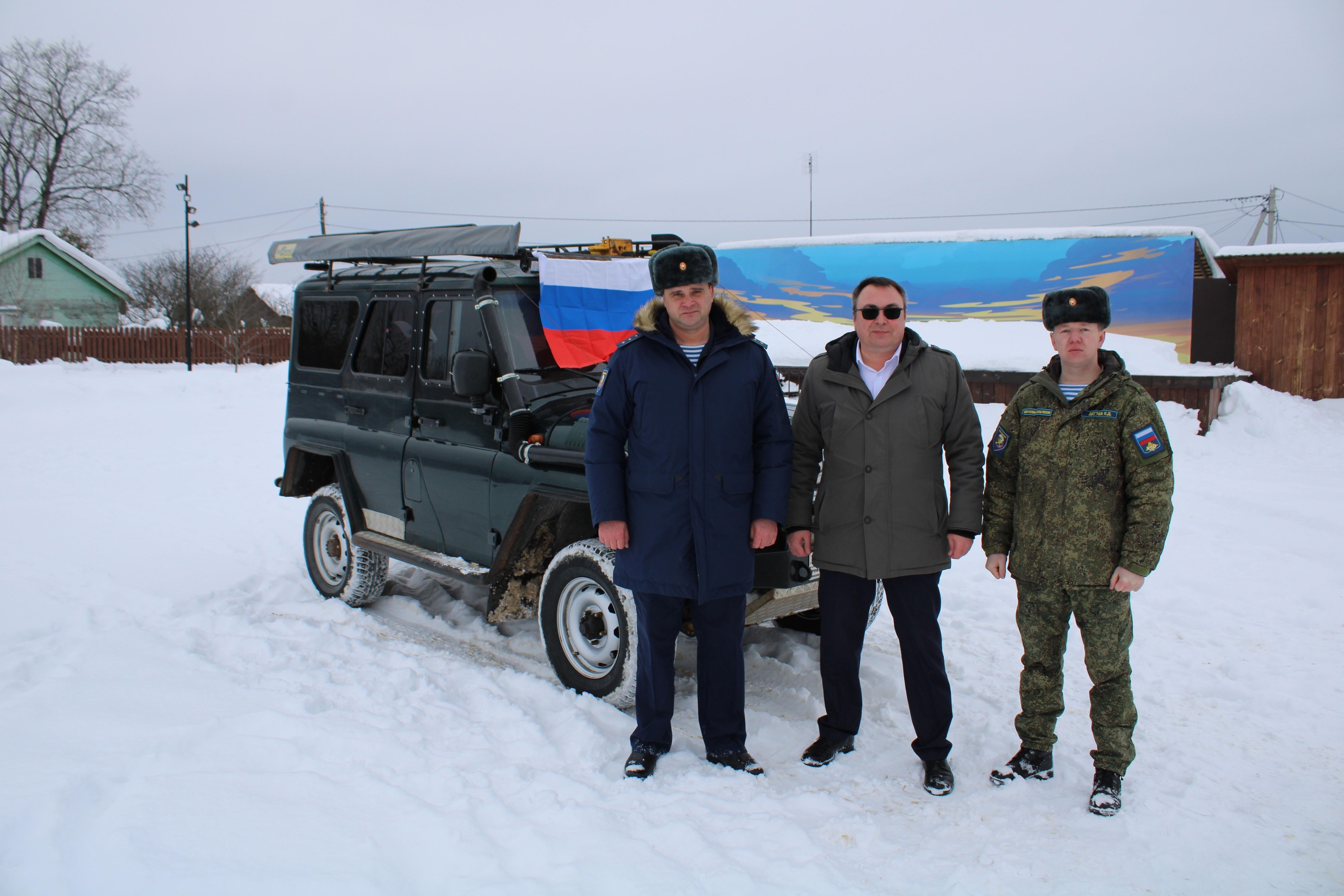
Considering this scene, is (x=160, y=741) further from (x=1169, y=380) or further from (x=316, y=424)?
(x=1169, y=380)

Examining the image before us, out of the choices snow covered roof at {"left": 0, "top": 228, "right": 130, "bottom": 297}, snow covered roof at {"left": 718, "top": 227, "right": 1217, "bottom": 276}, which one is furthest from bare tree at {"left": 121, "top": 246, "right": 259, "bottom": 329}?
snow covered roof at {"left": 718, "top": 227, "right": 1217, "bottom": 276}

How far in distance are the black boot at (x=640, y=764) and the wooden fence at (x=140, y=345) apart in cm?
2792

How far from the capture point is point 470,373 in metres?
4.07

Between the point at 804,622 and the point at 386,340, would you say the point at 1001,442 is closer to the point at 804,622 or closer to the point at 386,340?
the point at 804,622

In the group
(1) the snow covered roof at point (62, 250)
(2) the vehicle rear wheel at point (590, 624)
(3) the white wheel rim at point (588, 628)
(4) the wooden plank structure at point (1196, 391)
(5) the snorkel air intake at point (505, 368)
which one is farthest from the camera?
(1) the snow covered roof at point (62, 250)

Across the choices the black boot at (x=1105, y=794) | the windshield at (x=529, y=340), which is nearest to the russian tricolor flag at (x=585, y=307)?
the windshield at (x=529, y=340)

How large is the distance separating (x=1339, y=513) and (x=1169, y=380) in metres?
5.15

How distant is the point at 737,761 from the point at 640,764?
0.41 metres

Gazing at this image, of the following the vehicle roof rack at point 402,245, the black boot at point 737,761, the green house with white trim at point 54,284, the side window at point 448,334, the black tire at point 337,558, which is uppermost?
the green house with white trim at point 54,284

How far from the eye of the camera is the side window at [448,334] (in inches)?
179

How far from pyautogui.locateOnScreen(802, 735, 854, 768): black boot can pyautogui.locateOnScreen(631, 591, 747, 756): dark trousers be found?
30 cm

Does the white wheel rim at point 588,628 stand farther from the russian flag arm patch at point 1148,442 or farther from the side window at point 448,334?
the russian flag arm patch at point 1148,442

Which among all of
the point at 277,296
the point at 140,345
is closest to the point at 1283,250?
the point at 140,345

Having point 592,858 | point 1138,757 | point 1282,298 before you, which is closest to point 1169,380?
point 1282,298
